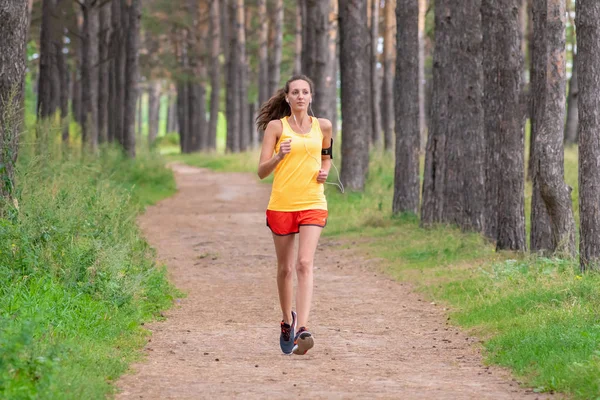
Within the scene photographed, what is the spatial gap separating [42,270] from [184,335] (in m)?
1.39

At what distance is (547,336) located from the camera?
768 centimetres

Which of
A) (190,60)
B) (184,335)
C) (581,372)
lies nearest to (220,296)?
(184,335)

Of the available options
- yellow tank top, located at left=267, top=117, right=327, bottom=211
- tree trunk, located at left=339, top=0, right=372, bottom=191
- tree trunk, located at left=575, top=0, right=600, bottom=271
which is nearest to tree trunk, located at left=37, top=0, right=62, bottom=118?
tree trunk, located at left=339, top=0, right=372, bottom=191

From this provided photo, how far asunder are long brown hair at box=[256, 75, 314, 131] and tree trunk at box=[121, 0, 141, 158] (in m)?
21.3

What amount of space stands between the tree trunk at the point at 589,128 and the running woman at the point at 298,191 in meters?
3.33

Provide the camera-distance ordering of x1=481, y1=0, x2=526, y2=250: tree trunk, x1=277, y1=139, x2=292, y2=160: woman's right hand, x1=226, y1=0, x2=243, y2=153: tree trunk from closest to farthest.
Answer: x1=277, y1=139, x2=292, y2=160: woman's right hand → x1=481, y1=0, x2=526, y2=250: tree trunk → x1=226, y1=0, x2=243, y2=153: tree trunk

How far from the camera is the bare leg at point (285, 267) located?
26.0 feet

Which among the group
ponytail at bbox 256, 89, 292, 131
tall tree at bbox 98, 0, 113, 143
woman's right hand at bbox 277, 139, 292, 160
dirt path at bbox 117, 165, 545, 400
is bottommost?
dirt path at bbox 117, 165, 545, 400

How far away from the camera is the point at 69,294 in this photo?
8.33m

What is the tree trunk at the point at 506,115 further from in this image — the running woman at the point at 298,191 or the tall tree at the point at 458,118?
the running woman at the point at 298,191

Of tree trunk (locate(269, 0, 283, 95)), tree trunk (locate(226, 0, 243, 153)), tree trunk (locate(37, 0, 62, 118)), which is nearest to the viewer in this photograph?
tree trunk (locate(37, 0, 62, 118))

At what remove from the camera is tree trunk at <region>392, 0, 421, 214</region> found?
18.3m

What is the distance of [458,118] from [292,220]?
820cm

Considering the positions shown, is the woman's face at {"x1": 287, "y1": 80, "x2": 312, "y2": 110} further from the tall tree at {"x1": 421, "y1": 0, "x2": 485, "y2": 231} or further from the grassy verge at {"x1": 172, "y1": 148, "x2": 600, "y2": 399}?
the tall tree at {"x1": 421, "y1": 0, "x2": 485, "y2": 231}
